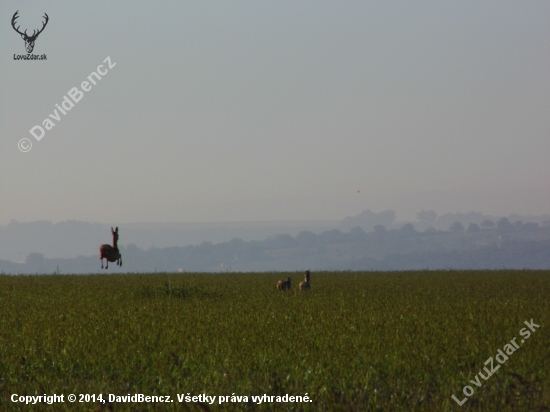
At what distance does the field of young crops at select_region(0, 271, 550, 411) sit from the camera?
838cm

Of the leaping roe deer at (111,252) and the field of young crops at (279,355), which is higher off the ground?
the leaping roe deer at (111,252)

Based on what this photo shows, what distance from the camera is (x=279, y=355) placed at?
10633 millimetres

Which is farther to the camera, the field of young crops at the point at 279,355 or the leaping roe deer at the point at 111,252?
the leaping roe deer at the point at 111,252

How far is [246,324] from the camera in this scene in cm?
1411

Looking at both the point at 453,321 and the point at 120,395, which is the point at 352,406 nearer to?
the point at 120,395

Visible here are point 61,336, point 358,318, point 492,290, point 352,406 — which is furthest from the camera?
point 492,290

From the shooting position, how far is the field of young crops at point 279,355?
330 inches

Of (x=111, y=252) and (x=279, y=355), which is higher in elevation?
(x=111, y=252)

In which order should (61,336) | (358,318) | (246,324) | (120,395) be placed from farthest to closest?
(358,318)
(246,324)
(61,336)
(120,395)

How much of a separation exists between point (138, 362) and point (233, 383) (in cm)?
208

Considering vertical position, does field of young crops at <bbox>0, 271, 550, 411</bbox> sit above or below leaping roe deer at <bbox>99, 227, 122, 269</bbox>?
below

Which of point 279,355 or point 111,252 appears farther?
point 111,252

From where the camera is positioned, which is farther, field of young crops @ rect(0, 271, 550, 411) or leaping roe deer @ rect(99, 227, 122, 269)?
leaping roe deer @ rect(99, 227, 122, 269)

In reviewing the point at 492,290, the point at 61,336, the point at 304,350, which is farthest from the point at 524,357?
the point at 492,290
